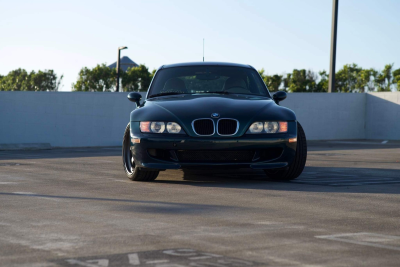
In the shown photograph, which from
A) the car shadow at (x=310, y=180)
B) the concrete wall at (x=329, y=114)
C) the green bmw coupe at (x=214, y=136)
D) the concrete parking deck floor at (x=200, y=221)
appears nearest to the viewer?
the concrete parking deck floor at (x=200, y=221)

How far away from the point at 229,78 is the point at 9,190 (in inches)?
138

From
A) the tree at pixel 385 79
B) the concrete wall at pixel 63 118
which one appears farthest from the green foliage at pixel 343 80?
the concrete wall at pixel 63 118

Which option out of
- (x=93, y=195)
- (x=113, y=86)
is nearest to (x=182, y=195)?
(x=93, y=195)

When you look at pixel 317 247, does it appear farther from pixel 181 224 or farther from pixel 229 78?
pixel 229 78

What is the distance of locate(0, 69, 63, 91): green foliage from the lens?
101m

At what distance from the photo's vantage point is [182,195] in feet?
22.1

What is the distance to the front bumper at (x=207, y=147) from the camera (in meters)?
7.45

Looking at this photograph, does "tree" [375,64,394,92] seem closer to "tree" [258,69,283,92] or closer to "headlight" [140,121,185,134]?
"tree" [258,69,283,92]

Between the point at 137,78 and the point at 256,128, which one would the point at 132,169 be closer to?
the point at 256,128

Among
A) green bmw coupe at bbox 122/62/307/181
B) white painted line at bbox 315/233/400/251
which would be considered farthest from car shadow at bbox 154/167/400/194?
white painted line at bbox 315/233/400/251

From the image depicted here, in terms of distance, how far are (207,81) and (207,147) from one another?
74.5 inches

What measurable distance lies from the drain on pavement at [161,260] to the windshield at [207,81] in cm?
517

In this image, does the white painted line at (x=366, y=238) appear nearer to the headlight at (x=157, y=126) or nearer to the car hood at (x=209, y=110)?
the car hood at (x=209, y=110)

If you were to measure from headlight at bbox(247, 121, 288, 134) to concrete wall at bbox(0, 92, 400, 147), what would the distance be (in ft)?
49.5
